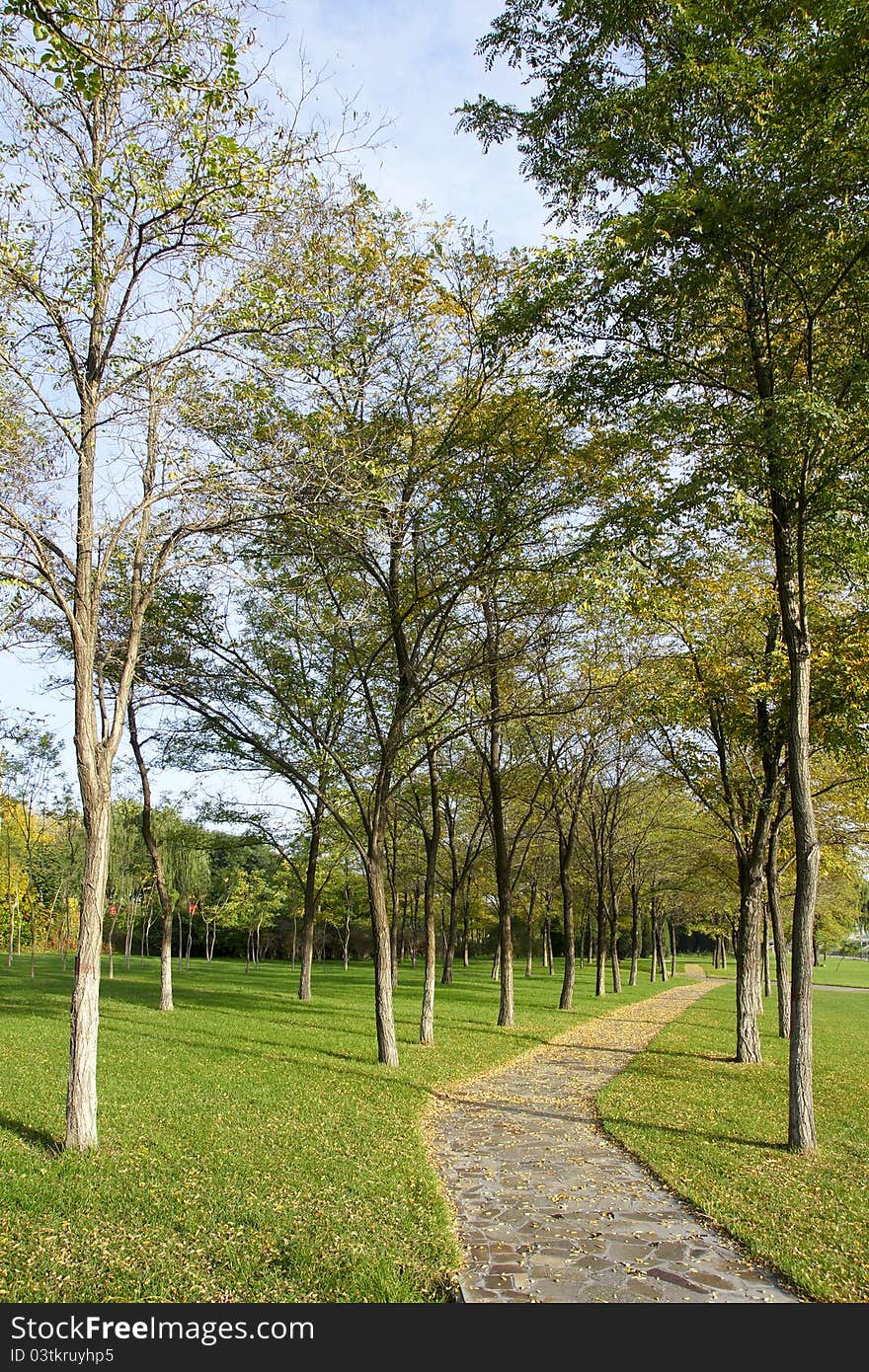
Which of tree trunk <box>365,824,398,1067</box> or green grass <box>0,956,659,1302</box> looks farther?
tree trunk <box>365,824,398,1067</box>

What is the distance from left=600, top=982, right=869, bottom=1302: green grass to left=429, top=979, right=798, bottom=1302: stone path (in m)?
0.30

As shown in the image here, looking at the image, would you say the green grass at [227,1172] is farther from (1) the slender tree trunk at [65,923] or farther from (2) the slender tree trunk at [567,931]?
(1) the slender tree trunk at [65,923]

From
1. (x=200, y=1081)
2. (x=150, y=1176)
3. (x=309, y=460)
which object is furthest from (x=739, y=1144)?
(x=309, y=460)

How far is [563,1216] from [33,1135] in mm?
5276

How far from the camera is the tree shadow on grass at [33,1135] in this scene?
7.59 meters

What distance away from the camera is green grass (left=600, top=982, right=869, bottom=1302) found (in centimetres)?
594

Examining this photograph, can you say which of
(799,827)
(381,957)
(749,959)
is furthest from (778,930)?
(799,827)

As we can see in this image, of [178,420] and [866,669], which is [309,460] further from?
[866,669]

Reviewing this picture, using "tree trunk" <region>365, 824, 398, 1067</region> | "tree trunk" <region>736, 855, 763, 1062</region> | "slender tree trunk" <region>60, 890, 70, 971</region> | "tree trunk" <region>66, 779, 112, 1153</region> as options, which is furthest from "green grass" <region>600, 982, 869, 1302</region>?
"slender tree trunk" <region>60, 890, 70, 971</region>

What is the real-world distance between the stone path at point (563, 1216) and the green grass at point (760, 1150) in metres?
0.30

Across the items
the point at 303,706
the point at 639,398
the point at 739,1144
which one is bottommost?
the point at 739,1144

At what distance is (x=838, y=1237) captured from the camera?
6.16 metres

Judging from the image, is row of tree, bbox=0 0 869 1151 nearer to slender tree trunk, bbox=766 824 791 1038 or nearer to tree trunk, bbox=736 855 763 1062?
tree trunk, bbox=736 855 763 1062

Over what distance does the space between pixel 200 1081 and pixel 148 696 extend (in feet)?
23.6
